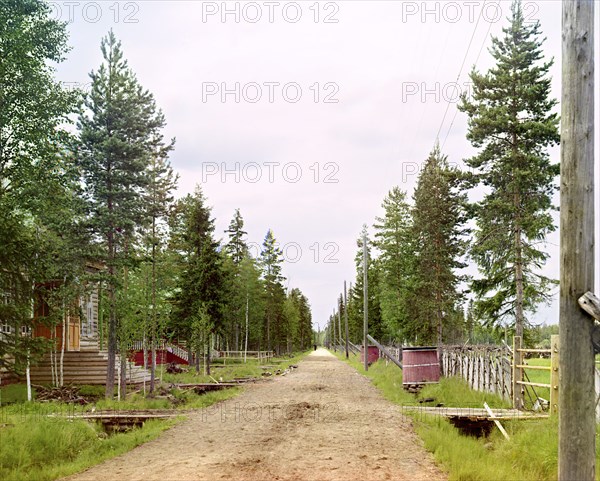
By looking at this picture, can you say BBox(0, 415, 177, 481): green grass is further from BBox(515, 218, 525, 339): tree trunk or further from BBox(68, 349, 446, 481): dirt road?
BBox(515, 218, 525, 339): tree trunk

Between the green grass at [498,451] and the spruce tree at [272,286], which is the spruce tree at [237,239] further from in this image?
the green grass at [498,451]

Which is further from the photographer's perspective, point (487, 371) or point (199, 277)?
point (199, 277)

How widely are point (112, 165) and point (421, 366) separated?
48.7 feet

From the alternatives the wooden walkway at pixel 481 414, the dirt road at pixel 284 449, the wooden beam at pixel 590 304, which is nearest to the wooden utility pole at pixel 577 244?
the wooden beam at pixel 590 304

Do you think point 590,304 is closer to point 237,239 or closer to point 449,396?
point 449,396

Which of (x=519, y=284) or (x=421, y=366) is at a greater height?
(x=519, y=284)

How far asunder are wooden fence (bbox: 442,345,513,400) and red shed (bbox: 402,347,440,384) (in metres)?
1.26

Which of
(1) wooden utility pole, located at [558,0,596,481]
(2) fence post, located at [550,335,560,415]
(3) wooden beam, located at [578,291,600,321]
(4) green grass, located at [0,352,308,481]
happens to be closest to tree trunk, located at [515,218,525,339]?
(2) fence post, located at [550,335,560,415]

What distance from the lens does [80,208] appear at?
852 inches

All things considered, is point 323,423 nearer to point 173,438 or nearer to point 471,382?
point 173,438

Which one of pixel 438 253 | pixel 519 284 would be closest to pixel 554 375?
pixel 519 284

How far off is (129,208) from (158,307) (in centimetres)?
538

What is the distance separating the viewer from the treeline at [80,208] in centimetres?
1379

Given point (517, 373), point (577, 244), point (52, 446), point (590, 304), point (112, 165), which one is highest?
point (112, 165)
